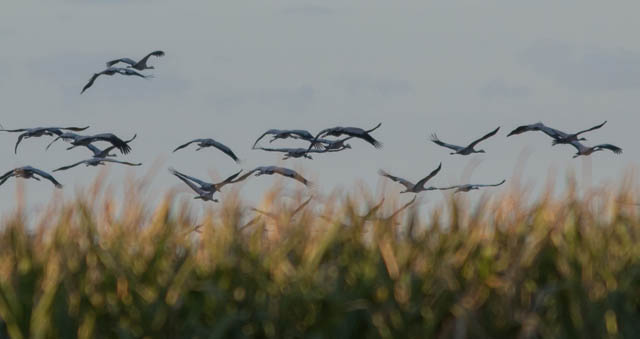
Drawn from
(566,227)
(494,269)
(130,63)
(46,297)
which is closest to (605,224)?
(566,227)

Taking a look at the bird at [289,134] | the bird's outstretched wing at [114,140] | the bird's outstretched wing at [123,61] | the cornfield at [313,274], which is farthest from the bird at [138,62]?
the cornfield at [313,274]

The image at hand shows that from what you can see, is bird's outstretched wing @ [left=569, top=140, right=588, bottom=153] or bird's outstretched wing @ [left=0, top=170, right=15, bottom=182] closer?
bird's outstretched wing @ [left=0, top=170, right=15, bottom=182]

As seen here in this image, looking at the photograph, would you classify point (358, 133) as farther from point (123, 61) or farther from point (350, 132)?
point (123, 61)

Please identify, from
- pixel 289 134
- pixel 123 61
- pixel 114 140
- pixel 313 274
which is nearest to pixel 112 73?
pixel 123 61

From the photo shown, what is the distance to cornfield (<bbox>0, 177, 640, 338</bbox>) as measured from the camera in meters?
8.90

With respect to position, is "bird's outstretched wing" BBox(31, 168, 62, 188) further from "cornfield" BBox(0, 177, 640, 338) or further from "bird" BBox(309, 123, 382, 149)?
"cornfield" BBox(0, 177, 640, 338)

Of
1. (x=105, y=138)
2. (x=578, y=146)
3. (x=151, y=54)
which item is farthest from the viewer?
(x=151, y=54)

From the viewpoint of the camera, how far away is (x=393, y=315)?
349 inches

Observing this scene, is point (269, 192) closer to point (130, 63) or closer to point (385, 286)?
point (385, 286)

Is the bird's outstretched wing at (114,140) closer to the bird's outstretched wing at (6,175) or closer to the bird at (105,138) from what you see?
the bird at (105,138)

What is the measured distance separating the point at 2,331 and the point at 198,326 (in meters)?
1.58

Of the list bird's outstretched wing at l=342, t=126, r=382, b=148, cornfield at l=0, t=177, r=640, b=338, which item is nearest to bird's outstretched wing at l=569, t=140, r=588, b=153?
bird's outstretched wing at l=342, t=126, r=382, b=148

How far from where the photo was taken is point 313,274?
361 inches

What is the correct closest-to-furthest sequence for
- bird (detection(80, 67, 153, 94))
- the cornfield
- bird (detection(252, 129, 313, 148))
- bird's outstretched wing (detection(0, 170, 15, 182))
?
1. the cornfield
2. bird's outstretched wing (detection(0, 170, 15, 182))
3. bird (detection(252, 129, 313, 148))
4. bird (detection(80, 67, 153, 94))
